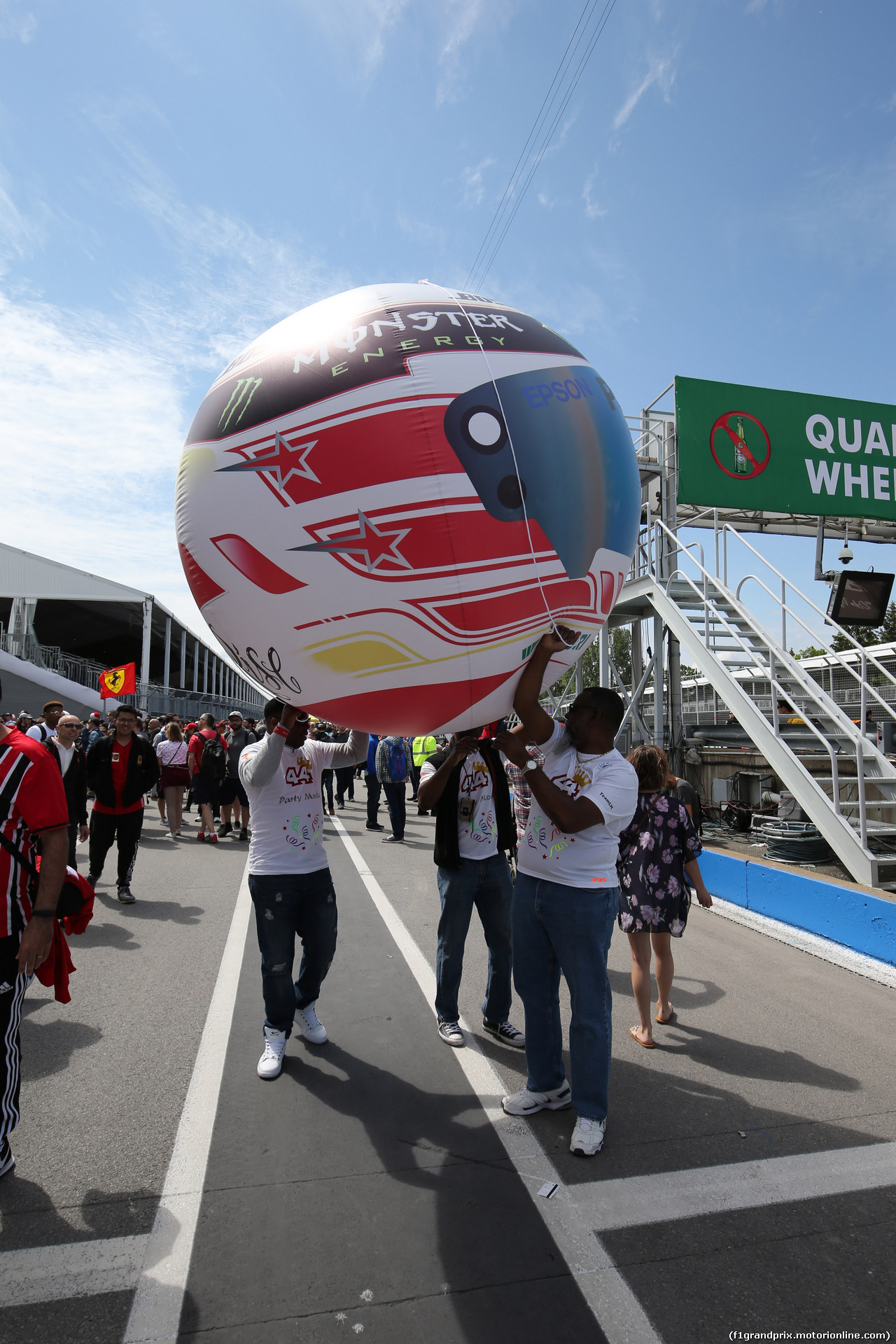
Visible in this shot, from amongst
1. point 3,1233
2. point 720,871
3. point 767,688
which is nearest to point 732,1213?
point 3,1233

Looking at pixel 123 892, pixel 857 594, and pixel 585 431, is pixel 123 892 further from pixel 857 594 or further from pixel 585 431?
pixel 857 594

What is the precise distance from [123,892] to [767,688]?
31.7ft

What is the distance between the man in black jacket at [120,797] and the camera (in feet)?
23.0

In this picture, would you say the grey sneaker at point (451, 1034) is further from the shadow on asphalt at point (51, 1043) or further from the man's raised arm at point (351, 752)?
the shadow on asphalt at point (51, 1043)

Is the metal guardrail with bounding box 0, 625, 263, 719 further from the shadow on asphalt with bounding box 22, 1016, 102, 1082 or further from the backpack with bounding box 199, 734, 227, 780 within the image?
the shadow on asphalt with bounding box 22, 1016, 102, 1082

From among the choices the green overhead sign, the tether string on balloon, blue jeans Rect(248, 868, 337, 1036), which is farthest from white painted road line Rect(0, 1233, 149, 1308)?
the green overhead sign

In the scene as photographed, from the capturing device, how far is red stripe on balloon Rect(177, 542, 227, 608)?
7.57 feet

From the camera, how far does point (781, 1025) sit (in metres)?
4.30

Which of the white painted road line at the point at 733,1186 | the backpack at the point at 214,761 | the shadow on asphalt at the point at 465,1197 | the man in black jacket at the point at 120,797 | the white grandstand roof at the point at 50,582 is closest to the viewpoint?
the shadow on asphalt at the point at 465,1197

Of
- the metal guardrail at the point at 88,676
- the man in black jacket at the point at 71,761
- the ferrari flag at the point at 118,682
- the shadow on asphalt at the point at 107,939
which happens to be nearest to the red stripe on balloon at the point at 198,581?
the shadow on asphalt at the point at 107,939

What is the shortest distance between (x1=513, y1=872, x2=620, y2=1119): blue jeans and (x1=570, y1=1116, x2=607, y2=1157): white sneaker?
1.0 inches

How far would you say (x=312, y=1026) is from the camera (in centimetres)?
395

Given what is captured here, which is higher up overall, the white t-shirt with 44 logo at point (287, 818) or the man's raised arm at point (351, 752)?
the man's raised arm at point (351, 752)

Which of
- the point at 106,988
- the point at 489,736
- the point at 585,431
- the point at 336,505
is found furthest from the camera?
the point at 106,988
